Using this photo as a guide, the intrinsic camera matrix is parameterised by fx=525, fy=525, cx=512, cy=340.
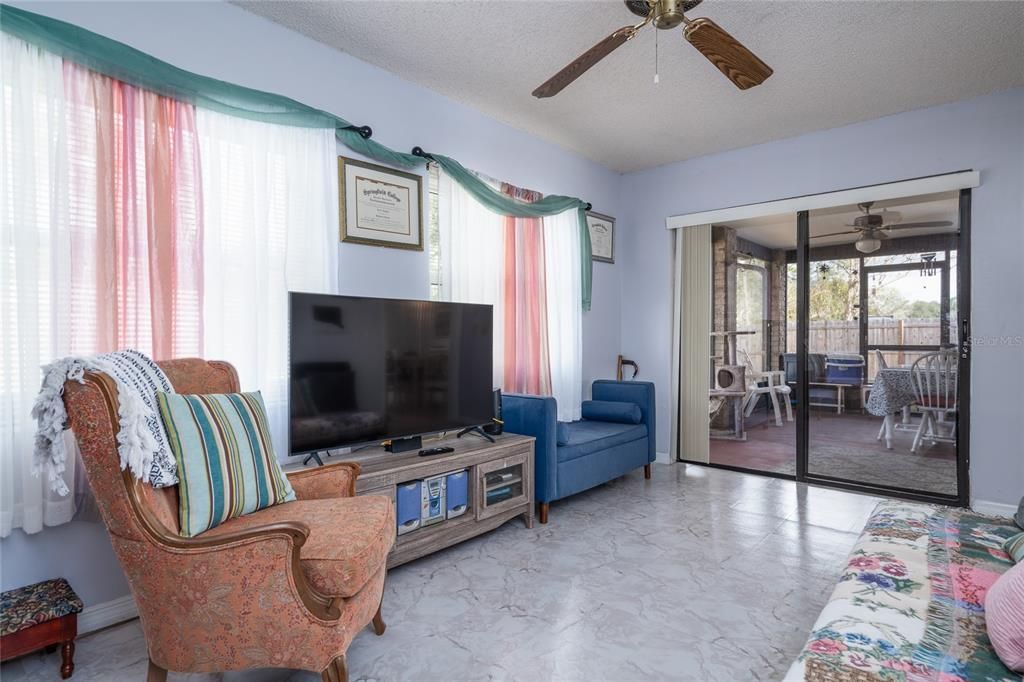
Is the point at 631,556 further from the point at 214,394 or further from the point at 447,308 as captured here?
the point at 214,394

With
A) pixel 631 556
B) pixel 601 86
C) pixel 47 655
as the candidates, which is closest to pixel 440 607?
pixel 631 556

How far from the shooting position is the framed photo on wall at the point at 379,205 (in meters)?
2.87

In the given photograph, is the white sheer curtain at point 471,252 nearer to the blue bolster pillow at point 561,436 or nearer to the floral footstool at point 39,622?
the blue bolster pillow at point 561,436

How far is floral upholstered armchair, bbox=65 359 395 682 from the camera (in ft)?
4.79

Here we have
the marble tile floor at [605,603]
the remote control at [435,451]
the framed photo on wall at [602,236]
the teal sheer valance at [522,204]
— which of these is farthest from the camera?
the framed photo on wall at [602,236]

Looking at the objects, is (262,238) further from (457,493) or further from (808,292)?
(808,292)

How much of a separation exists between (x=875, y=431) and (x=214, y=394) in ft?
14.7

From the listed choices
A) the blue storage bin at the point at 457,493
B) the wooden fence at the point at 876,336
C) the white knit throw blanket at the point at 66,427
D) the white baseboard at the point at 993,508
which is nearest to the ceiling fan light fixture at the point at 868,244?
the wooden fence at the point at 876,336

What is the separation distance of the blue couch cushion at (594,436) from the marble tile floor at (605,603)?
403 millimetres

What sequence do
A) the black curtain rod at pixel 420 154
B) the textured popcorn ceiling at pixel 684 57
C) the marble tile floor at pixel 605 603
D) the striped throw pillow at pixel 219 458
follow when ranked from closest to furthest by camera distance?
1. the striped throw pillow at pixel 219 458
2. the marble tile floor at pixel 605 603
3. the textured popcorn ceiling at pixel 684 57
4. the black curtain rod at pixel 420 154

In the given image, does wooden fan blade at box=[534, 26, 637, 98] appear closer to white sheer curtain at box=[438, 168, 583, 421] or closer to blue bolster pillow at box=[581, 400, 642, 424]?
white sheer curtain at box=[438, 168, 583, 421]

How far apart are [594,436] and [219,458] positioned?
2463mm

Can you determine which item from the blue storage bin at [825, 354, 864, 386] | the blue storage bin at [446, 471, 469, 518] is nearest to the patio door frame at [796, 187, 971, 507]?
the blue storage bin at [825, 354, 864, 386]

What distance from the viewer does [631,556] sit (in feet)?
8.96
